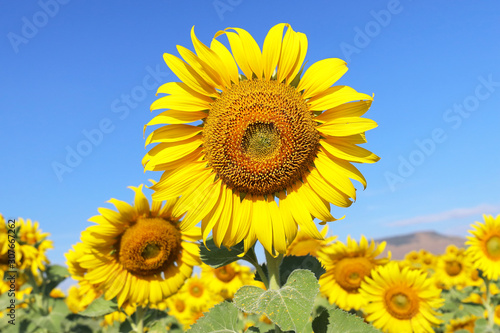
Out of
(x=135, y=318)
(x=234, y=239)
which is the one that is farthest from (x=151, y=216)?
(x=234, y=239)

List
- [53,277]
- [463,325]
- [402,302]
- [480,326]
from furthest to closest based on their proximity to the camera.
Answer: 1. [463,325]
2. [480,326]
3. [53,277]
4. [402,302]

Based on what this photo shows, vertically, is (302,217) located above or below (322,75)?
below

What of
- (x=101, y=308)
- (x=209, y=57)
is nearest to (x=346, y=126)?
(x=209, y=57)

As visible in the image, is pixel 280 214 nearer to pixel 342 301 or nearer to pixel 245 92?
pixel 245 92

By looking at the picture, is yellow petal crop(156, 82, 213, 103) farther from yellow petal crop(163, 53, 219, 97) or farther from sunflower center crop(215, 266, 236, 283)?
sunflower center crop(215, 266, 236, 283)

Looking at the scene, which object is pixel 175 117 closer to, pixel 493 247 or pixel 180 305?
pixel 180 305

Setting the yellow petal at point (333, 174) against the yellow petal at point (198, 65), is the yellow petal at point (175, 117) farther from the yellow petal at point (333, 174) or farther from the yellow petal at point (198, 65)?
the yellow petal at point (333, 174)
